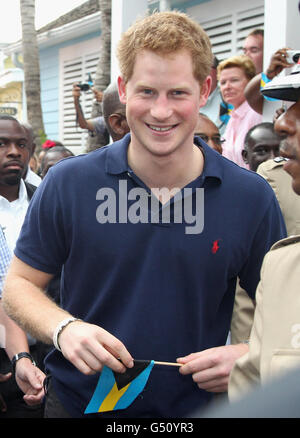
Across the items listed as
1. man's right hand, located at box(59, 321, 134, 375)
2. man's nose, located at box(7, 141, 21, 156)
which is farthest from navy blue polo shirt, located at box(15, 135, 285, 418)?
man's nose, located at box(7, 141, 21, 156)

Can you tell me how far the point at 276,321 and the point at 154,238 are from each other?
0.73m

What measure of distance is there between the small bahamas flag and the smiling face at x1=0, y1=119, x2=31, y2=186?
245cm

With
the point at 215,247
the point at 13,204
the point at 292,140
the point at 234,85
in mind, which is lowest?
the point at 13,204

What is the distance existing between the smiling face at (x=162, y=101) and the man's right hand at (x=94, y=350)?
755 mm

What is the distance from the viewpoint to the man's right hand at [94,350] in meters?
1.93

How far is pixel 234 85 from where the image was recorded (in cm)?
587

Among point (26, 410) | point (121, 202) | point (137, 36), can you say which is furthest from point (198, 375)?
point (26, 410)

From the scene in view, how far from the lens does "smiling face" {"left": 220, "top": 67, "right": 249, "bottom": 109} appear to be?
585 centimetres

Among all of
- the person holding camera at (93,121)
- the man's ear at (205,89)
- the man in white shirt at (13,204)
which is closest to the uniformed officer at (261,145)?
the man in white shirt at (13,204)

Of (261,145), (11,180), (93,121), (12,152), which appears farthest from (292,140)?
(93,121)

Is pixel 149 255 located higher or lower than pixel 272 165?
lower

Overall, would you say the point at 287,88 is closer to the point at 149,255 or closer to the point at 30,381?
the point at 149,255

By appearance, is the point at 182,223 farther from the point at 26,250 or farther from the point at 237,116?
the point at 237,116

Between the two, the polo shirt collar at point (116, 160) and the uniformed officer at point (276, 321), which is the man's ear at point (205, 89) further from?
the uniformed officer at point (276, 321)
